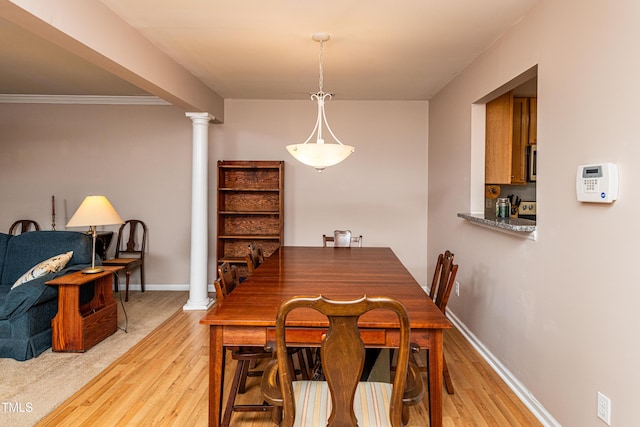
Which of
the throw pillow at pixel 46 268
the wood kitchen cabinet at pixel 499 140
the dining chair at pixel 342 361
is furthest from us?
the wood kitchen cabinet at pixel 499 140

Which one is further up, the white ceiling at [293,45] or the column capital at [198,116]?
the white ceiling at [293,45]

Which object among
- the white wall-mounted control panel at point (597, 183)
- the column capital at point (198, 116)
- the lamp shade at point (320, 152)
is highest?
the column capital at point (198, 116)

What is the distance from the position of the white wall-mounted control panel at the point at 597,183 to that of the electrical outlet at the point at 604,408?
2.85 ft

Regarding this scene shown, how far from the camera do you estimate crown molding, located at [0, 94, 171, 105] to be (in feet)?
17.2

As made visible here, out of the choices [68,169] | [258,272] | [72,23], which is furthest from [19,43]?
[258,272]

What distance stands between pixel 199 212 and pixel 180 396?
2.34m

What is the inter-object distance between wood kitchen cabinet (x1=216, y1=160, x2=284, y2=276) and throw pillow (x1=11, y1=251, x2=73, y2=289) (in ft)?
→ 5.83

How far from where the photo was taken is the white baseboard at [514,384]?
230cm

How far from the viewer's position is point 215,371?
1.88m

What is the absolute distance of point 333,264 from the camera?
3156mm

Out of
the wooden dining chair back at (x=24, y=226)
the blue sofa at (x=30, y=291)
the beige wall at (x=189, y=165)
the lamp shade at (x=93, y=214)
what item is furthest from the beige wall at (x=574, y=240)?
the wooden dining chair back at (x=24, y=226)

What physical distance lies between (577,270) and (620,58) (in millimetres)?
978

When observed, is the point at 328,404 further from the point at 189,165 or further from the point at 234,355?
the point at 189,165

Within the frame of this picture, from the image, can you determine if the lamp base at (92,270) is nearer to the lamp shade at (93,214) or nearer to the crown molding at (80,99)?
the lamp shade at (93,214)
